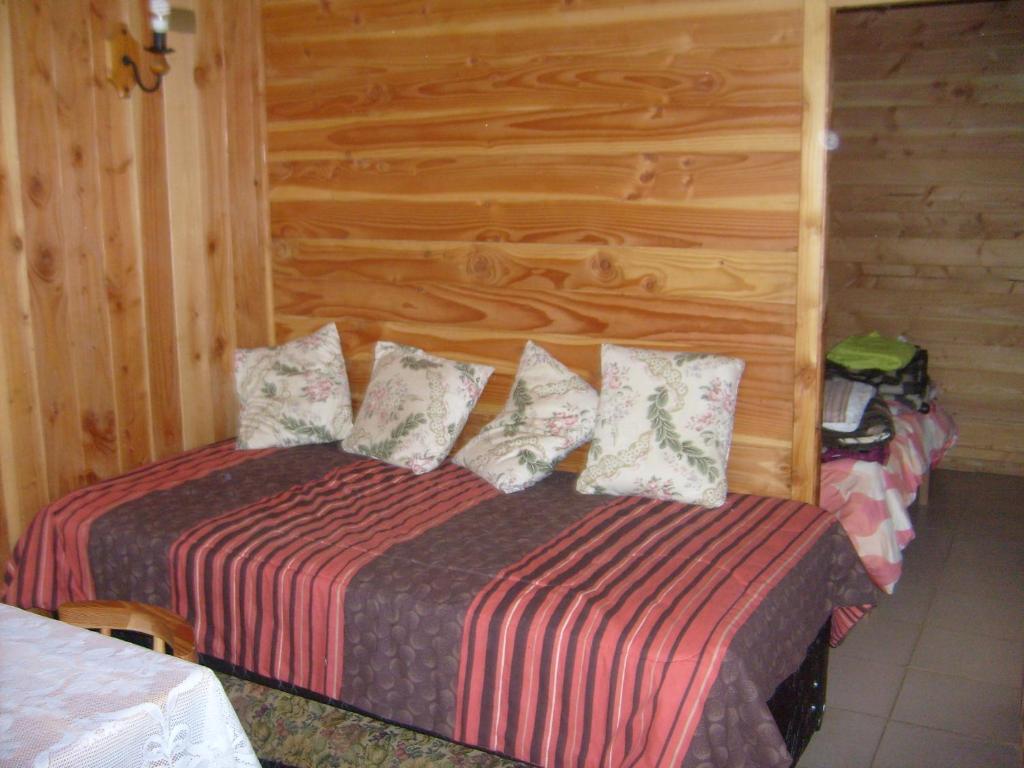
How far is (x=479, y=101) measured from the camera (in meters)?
2.94

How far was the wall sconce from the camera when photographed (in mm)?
2824

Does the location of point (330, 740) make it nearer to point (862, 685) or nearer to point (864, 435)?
point (862, 685)

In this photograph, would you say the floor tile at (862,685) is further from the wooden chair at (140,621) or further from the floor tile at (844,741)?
the wooden chair at (140,621)

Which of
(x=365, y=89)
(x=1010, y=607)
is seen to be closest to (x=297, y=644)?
(x=365, y=89)

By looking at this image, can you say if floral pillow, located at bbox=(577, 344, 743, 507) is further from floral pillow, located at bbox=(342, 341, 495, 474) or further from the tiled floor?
the tiled floor

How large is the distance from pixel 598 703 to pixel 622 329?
1.23m

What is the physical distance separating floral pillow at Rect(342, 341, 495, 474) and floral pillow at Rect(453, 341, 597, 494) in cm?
10

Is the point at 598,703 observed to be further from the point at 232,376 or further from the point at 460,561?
the point at 232,376

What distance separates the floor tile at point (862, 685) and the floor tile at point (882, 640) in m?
0.04

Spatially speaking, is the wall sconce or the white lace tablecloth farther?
the wall sconce

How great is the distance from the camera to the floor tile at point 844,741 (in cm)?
243

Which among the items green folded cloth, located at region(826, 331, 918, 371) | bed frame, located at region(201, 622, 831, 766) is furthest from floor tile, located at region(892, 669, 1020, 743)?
green folded cloth, located at region(826, 331, 918, 371)

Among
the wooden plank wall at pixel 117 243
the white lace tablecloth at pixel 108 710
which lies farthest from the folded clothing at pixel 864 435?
the white lace tablecloth at pixel 108 710

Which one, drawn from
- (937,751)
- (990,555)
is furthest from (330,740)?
(990,555)
